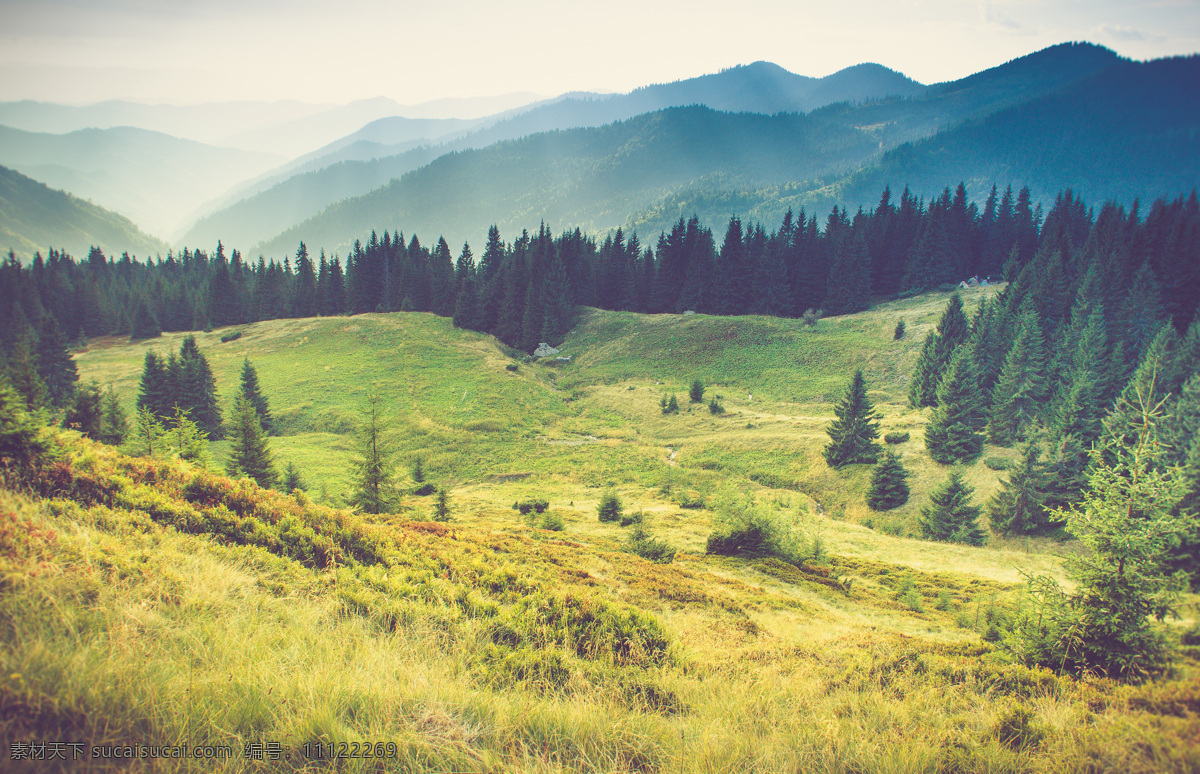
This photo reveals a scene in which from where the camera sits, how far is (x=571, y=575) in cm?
1145

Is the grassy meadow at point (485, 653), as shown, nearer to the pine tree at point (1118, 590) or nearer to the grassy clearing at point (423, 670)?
the grassy clearing at point (423, 670)

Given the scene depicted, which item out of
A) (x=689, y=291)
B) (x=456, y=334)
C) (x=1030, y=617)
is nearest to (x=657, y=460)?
(x=1030, y=617)

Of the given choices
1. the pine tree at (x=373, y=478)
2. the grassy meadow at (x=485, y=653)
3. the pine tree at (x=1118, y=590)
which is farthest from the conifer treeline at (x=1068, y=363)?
the pine tree at (x=373, y=478)

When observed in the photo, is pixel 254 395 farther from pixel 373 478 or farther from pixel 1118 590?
pixel 1118 590

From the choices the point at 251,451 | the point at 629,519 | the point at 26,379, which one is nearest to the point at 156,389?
the point at 26,379

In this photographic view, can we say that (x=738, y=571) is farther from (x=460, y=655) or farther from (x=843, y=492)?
(x=843, y=492)

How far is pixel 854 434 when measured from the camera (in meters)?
36.4

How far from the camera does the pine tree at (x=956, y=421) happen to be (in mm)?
36406

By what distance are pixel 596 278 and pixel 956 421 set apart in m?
66.3

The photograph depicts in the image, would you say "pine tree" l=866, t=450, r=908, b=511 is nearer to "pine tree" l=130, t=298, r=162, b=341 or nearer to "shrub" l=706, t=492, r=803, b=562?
"shrub" l=706, t=492, r=803, b=562

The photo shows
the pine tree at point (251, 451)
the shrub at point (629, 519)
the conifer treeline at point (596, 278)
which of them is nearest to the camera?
the shrub at point (629, 519)

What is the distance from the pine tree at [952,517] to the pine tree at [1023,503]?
2.23 m

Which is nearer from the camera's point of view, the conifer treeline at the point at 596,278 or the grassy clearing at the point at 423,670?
the grassy clearing at the point at 423,670

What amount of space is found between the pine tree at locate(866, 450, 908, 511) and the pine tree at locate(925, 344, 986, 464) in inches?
268
